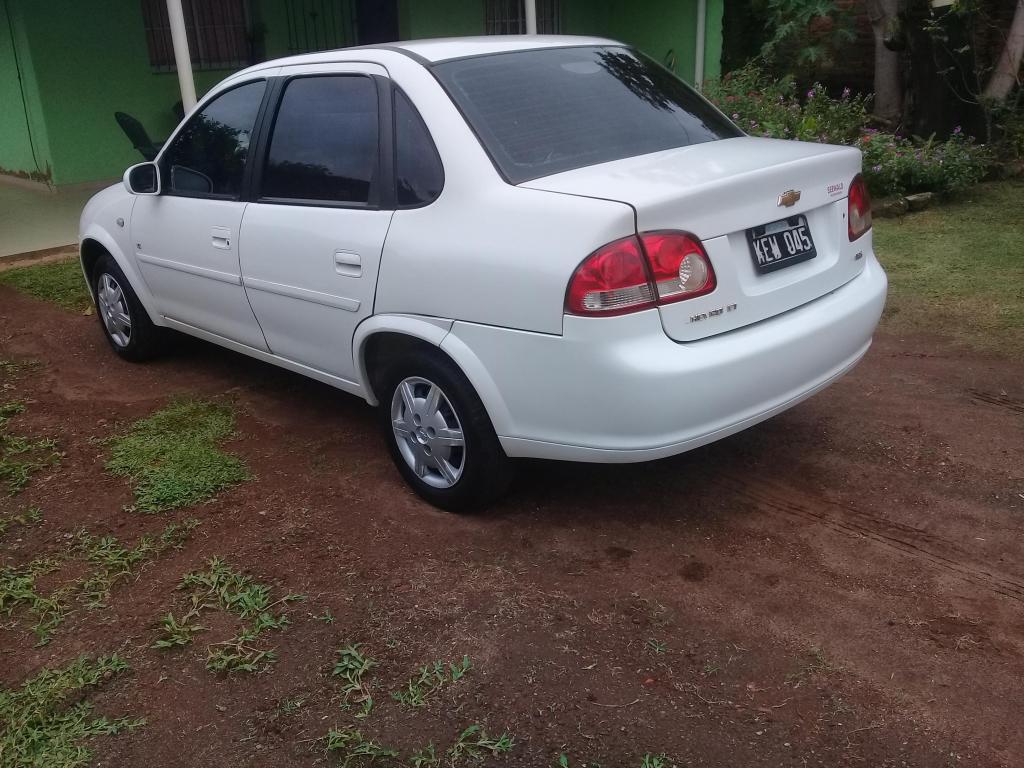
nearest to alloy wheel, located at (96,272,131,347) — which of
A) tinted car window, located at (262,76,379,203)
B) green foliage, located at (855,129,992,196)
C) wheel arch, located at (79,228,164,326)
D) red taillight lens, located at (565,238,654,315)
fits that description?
wheel arch, located at (79,228,164,326)

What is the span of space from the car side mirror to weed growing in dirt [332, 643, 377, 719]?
9.96 ft

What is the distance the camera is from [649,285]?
3.07 m

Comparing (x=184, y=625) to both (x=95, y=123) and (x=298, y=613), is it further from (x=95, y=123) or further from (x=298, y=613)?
(x=95, y=123)

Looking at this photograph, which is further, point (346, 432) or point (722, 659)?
point (346, 432)

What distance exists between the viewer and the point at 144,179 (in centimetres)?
504

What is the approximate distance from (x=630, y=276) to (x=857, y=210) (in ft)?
4.42

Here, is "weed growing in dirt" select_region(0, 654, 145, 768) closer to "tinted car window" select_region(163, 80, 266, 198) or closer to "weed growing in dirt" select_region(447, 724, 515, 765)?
"weed growing in dirt" select_region(447, 724, 515, 765)

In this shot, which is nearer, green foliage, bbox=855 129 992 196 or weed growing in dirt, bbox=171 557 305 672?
weed growing in dirt, bbox=171 557 305 672

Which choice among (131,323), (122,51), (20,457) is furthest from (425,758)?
(122,51)

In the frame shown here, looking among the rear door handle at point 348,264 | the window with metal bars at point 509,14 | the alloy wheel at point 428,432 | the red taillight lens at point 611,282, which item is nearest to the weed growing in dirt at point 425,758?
the alloy wheel at point 428,432

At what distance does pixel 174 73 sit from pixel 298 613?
10.1m

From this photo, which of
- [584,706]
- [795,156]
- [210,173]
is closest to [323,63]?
[210,173]

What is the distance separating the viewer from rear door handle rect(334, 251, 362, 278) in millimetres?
3777

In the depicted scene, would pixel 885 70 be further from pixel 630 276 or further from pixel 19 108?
pixel 19 108
